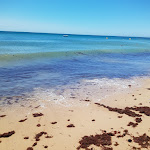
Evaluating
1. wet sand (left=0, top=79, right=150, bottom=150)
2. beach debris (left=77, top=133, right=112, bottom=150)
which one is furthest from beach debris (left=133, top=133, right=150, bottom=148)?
beach debris (left=77, top=133, right=112, bottom=150)

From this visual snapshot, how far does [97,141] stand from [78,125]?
53.9 inches

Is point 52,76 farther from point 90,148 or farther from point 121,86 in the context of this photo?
point 90,148

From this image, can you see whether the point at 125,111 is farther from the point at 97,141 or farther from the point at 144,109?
the point at 97,141

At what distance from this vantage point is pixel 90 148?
561cm

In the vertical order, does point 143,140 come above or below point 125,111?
below

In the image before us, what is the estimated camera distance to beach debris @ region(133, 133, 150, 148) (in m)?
5.72

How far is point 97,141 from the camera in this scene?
5.95 m

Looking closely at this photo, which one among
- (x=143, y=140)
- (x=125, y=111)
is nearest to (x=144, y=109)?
(x=125, y=111)

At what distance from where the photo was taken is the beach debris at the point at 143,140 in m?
5.72

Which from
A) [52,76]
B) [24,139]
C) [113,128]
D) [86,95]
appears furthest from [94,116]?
[52,76]

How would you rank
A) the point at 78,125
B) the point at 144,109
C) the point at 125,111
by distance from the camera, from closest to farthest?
the point at 78,125, the point at 125,111, the point at 144,109

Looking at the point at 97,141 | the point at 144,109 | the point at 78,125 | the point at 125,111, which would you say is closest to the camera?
the point at 97,141

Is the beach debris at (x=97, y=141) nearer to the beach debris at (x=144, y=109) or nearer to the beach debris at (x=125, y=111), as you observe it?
the beach debris at (x=125, y=111)

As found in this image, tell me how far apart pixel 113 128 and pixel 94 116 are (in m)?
1.33
